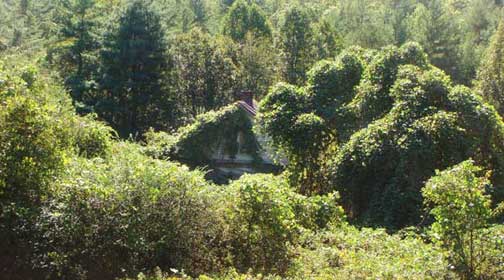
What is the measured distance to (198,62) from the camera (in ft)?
92.8

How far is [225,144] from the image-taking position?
21.7 m

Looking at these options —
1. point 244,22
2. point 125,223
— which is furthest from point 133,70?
point 125,223

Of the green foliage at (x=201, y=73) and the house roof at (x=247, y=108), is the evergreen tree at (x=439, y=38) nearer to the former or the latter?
the green foliage at (x=201, y=73)

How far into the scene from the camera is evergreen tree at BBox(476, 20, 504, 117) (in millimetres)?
24188

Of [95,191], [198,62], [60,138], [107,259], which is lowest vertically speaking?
[107,259]

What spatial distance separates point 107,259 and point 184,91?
21.6 metres

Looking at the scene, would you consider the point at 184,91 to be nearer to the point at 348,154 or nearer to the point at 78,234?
the point at 348,154

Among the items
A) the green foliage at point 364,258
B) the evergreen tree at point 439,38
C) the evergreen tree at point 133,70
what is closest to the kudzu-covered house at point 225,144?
the evergreen tree at point 133,70

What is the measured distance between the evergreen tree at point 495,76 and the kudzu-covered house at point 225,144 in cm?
1026

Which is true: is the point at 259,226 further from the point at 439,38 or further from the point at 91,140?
the point at 439,38

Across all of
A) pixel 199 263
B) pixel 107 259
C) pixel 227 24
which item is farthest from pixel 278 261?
pixel 227 24

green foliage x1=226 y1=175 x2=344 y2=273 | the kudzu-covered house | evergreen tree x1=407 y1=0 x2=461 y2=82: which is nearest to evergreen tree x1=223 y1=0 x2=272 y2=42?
evergreen tree x1=407 y1=0 x2=461 y2=82

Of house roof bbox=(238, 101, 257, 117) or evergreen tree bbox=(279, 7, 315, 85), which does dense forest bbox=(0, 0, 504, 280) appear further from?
house roof bbox=(238, 101, 257, 117)

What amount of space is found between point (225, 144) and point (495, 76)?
1229 centimetres
